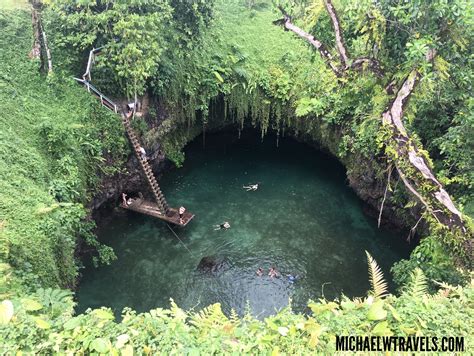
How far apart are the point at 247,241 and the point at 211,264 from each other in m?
1.86

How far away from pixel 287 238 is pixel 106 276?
6.68m

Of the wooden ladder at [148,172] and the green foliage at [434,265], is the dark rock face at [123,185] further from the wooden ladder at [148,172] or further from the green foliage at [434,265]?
the green foliage at [434,265]

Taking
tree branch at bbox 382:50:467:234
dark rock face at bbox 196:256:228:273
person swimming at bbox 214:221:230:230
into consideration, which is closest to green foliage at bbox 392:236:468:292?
tree branch at bbox 382:50:467:234

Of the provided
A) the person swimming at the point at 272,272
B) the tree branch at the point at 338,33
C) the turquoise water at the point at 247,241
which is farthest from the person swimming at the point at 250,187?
the tree branch at the point at 338,33

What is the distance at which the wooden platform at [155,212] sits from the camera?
47.9 ft

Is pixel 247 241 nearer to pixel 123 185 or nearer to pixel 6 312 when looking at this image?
pixel 123 185

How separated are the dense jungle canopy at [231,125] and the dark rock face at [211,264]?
6.00 feet

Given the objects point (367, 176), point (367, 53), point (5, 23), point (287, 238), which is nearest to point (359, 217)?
point (367, 176)

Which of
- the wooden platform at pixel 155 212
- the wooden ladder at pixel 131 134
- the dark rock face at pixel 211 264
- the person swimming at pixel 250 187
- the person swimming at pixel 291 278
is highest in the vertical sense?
the wooden ladder at pixel 131 134

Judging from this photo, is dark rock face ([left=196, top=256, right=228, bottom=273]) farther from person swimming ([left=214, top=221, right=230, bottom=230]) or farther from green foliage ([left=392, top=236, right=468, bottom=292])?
green foliage ([left=392, top=236, right=468, bottom=292])

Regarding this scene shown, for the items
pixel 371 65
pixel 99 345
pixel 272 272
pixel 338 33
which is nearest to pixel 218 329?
pixel 99 345

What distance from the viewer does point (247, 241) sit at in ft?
47.8

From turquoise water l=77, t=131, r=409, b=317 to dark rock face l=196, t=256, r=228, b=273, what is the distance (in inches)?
2.2

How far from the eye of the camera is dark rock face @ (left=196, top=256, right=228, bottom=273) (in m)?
13.2
